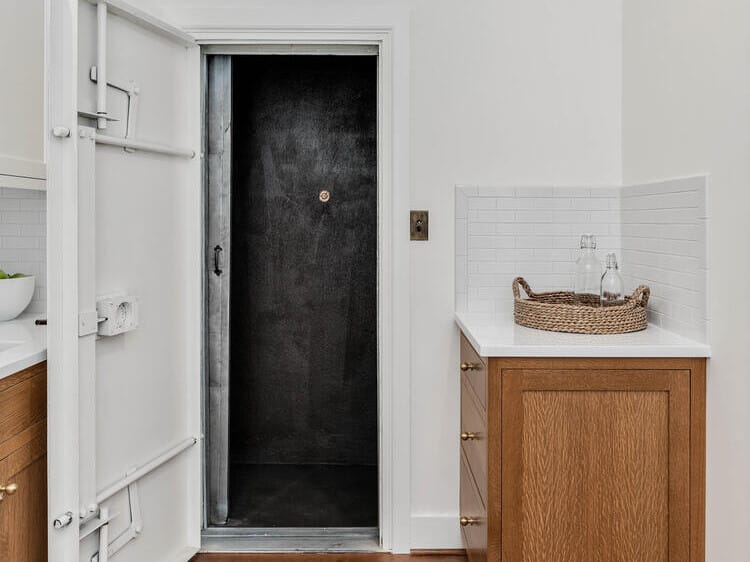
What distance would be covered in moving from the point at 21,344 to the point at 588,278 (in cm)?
178

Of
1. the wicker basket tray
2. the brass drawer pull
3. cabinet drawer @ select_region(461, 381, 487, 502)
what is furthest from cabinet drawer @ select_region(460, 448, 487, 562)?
the brass drawer pull

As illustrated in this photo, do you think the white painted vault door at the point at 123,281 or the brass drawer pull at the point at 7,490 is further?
the white painted vault door at the point at 123,281

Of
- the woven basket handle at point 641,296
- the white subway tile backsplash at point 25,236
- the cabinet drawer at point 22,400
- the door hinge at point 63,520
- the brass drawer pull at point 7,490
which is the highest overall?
the white subway tile backsplash at point 25,236

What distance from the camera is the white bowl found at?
234cm

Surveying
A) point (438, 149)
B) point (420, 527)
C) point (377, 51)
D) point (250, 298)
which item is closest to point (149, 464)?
point (250, 298)

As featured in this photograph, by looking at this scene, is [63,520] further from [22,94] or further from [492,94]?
[492,94]

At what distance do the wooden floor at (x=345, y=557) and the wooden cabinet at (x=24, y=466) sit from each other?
0.76 m

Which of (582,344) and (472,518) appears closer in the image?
(582,344)

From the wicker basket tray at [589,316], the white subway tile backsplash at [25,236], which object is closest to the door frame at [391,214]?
the wicker basket tray at [589,316]

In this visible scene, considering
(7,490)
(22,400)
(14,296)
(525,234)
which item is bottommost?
(7,490)

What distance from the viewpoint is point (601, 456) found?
1.85 metres

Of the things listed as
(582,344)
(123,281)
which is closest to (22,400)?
(123,281)

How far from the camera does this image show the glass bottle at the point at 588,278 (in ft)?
7.66

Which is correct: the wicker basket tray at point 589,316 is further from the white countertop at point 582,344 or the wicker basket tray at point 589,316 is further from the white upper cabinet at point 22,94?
the white upper cabinet at point 22,94
